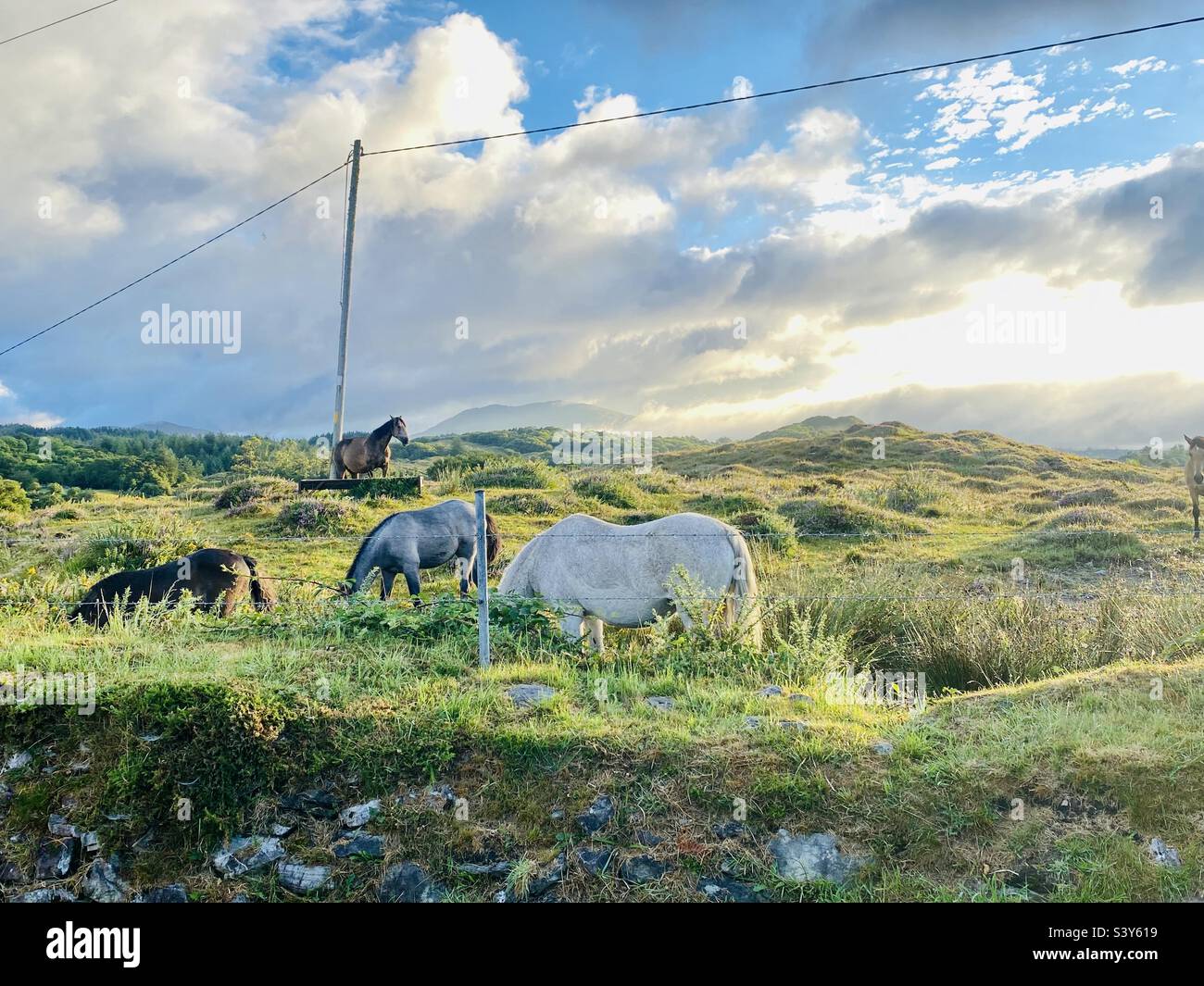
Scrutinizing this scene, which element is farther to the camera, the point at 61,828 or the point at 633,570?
the point at 633,570

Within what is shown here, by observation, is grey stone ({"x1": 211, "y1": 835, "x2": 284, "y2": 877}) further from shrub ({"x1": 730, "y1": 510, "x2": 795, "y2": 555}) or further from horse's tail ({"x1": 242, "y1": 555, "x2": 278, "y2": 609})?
shrub ({"x1": 730, "y1": 510, "x2": 795, "y2": 555})

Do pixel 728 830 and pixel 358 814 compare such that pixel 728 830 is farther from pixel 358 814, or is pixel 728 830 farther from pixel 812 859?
pixel 358 814

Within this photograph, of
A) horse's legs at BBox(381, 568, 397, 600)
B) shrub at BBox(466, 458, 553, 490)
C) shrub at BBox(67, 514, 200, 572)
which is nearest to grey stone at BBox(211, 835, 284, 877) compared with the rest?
horse's legs at BBox(381, 568, 397, 600)

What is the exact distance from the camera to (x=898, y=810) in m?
5.14

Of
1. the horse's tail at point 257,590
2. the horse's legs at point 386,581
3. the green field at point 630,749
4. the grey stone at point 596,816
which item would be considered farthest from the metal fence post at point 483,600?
the horse's legs at point 386,581

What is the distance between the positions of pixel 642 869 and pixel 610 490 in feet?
46.5

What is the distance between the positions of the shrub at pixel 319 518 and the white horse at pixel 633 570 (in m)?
6.48

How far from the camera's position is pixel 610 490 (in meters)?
18.9

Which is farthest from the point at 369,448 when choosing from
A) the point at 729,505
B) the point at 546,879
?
the point at 546,879

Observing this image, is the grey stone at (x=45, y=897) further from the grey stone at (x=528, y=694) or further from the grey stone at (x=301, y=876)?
the grey stone at (x=528, y=694)

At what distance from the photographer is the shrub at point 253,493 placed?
16.6 metres

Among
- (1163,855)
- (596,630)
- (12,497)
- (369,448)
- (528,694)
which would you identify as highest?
(369,448)

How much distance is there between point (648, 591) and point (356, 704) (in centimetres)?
351

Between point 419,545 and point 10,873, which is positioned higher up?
point 419,545
